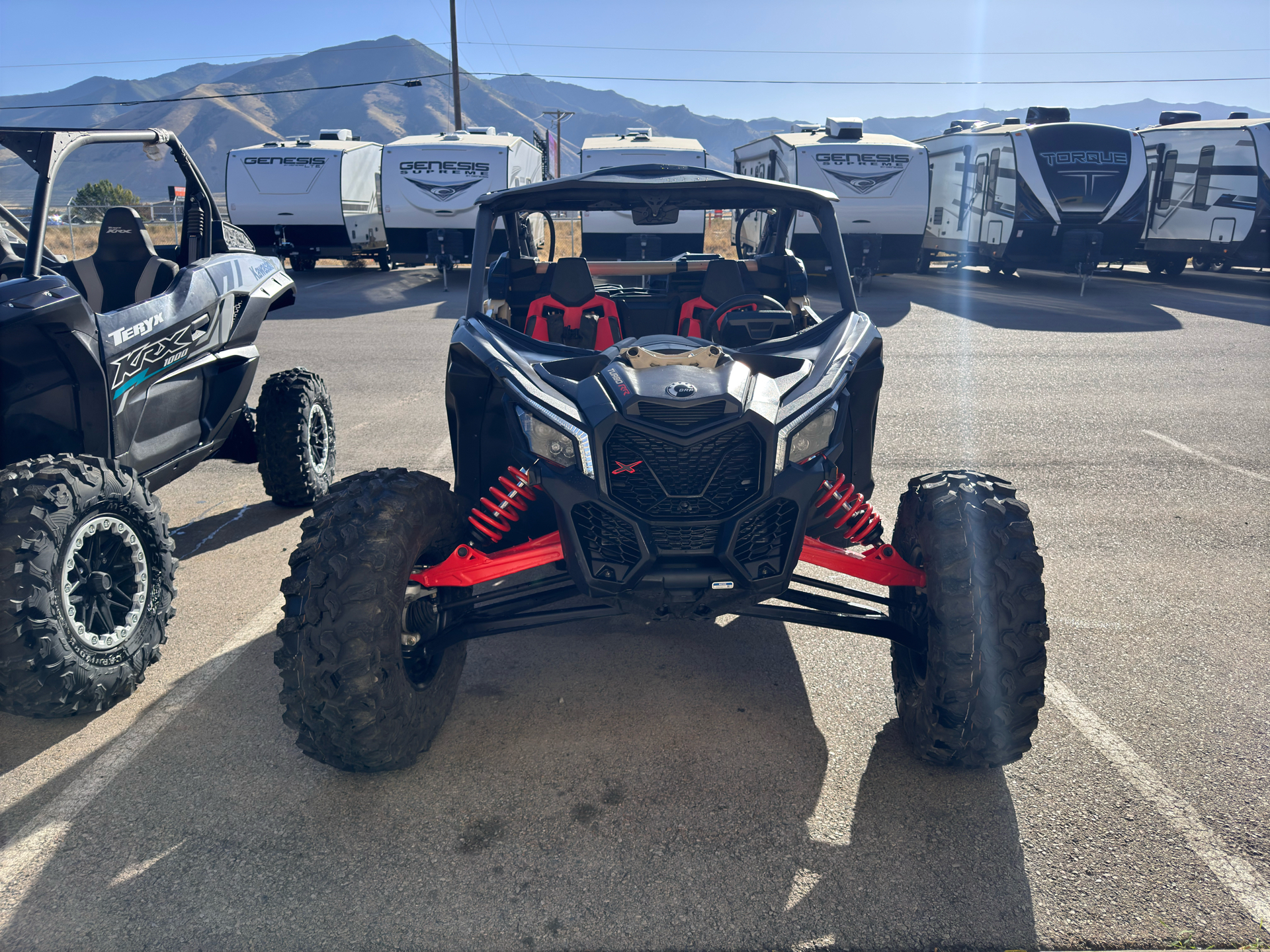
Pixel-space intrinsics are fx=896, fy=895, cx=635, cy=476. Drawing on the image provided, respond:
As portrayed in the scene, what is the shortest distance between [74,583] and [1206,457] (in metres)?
7.57

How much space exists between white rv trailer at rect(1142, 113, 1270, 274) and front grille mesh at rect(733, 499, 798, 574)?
19.1m

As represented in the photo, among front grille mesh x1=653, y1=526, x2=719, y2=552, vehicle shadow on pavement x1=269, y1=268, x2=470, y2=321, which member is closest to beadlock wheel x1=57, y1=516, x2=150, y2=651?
front grille mesh x1=653, y1=526, x2=719, y2=552

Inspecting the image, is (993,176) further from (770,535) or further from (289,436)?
(770,535)

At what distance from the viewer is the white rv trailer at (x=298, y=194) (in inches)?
748

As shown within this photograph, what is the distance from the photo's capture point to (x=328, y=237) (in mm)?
19656

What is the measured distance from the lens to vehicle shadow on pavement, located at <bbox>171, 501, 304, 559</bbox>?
516 centimetres

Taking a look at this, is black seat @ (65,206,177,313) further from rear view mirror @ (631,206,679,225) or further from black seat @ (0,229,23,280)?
rear view mirror @ (631,206,679,225)

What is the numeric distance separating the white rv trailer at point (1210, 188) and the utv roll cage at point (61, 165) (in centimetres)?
1887

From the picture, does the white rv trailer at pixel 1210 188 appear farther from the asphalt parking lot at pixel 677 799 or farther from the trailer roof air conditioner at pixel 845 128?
the asphalt parking lot at pixel 677 799

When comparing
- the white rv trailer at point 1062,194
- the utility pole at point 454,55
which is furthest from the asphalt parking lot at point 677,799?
the utility pole at point 454,55

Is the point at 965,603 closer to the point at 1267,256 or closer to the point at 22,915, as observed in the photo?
the point at 22,915

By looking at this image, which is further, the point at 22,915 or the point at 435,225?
the point at 435,225

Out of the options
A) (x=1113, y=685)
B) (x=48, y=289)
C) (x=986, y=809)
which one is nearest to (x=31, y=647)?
(x=48, y=289)

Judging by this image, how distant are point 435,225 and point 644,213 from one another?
15.6m
